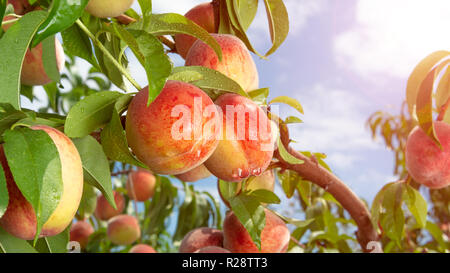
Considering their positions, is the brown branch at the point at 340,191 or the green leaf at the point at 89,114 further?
the brown branch at the point at 340,191

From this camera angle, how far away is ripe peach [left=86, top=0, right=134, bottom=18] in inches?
22.7

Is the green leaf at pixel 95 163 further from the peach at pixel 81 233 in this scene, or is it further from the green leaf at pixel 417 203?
the peach at pixel 81 233

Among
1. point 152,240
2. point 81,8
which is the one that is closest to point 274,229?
point 81,8

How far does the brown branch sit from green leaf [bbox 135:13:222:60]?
1.01 ft

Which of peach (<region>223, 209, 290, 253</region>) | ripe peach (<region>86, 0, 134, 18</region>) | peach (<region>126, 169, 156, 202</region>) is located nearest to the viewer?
ripe peach (<region>86, 0, 134, 18</region>)

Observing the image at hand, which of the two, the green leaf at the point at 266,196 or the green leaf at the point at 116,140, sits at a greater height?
the green leaf at the point at 116,140

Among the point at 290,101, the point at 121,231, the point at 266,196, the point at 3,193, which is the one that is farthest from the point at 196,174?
the point at 121,231

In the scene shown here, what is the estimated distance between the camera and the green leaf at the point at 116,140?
1.51 feet

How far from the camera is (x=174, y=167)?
501 millimetres

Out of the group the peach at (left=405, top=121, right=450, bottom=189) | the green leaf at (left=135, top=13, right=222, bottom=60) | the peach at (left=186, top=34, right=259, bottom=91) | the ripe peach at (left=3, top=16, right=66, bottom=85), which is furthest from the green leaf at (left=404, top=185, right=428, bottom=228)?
the ripe peach at (left=3, top=16, right=66, bottom=85)

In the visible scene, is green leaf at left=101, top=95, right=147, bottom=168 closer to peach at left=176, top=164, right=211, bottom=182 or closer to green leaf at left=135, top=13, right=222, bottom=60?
green leaf at left=135, top=13, right=222, bottom=60

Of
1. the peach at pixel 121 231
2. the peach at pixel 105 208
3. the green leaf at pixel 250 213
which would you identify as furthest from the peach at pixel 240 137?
the peach at pixel 105 208

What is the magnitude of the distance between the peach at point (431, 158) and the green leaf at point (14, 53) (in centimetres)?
81

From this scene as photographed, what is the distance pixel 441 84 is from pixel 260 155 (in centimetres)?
57
